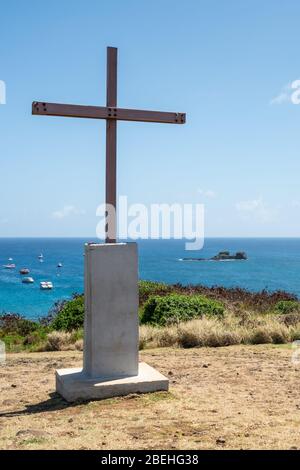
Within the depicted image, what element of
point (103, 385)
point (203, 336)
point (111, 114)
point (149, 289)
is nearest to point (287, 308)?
point (149, 289)

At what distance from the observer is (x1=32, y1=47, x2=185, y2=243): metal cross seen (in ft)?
21.3

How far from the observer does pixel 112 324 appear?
253 inches

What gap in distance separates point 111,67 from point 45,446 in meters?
4.59

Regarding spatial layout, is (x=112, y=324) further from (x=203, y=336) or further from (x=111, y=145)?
(x=203, y=336)

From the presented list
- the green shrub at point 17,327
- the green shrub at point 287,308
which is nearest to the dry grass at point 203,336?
the green shrub at point 287,308

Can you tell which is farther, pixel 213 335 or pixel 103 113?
pixel 213 335

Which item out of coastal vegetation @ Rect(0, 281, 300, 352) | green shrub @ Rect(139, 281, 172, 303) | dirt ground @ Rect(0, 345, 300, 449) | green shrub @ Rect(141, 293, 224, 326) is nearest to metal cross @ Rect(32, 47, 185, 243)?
dirt ground @ Rect(0, 345, 300, 449)

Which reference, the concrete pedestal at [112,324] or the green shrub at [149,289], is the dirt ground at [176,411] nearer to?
the concrete pedestal at [112,324]

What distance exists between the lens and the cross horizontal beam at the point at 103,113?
6438 millimetres

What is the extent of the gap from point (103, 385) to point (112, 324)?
720 millimetres

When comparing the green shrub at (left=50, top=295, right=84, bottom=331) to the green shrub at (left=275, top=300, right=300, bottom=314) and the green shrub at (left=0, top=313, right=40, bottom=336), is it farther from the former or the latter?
the green shrub at (left=275, top=300, right=300, bottom=314)

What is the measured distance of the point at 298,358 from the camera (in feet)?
28.2

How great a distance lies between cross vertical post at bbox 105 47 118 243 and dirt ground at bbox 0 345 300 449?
2.08m
